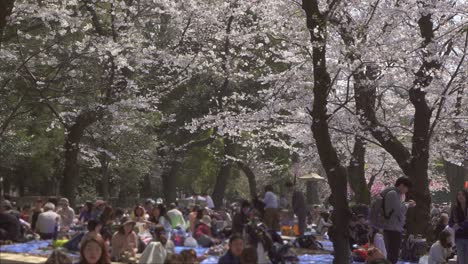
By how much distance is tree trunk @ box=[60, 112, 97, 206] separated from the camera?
1697 cm

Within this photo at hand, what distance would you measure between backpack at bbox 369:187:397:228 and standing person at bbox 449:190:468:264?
1001 mm

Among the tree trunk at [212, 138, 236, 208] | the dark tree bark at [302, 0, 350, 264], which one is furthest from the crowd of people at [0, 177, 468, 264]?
the tree trunk at [212, 138, 236, 208]

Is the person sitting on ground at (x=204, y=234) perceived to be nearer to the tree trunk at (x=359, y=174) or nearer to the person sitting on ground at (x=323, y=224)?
the person sitting on ground at (x=323, y=224)

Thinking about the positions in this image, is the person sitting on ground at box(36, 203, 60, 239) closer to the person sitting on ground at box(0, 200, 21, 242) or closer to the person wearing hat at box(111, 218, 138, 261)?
the person sitting on ground at box(0, 200, 21, 242)

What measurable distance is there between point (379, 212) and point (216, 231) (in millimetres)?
5864

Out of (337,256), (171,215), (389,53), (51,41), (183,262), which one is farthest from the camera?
(51,41)

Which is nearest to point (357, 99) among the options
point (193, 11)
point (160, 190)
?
point (193, 11)

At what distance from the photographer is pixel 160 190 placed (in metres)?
42.2

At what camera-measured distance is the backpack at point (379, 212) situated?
400 inches

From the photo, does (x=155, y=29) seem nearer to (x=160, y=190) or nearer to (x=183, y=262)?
(x=183, y=262)

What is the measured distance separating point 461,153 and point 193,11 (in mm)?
8907

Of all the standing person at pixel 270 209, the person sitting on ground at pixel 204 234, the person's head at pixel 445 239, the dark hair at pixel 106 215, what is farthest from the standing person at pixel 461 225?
the standing person at pixel 270 209

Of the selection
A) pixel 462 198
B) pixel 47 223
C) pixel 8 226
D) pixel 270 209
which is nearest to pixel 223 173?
pixel 270 209

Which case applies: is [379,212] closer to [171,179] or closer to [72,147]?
[72,147]
